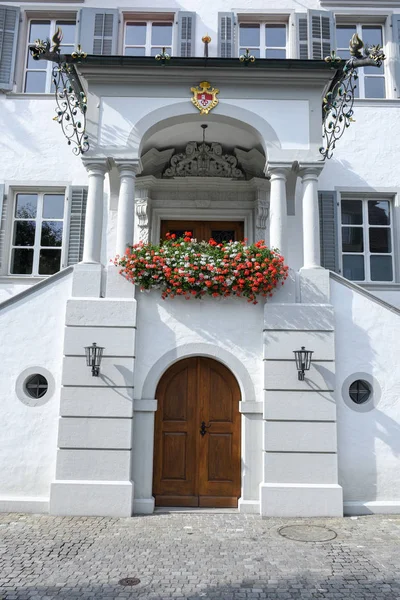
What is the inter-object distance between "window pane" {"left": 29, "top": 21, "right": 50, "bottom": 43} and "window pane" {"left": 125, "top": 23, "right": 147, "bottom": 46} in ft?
5.47

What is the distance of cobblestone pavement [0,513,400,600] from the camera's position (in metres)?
4.87

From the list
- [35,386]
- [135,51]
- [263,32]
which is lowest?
[35,386]

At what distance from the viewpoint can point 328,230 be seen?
10148 mm

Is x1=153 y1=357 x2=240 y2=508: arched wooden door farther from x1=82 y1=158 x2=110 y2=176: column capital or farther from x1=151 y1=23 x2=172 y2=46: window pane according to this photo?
x1=151 y1=23 x2=172 y2=46: window pane

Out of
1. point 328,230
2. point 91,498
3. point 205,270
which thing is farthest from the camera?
point 328,230

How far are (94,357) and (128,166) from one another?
9.53 ft

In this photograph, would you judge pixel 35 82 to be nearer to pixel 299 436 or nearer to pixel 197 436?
pixel 197 436

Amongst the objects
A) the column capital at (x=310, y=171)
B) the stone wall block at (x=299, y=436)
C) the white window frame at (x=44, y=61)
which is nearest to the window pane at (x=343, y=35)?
the column capital at (x=310, y=171)

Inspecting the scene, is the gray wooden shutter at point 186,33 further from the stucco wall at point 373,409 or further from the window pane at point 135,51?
the stucco wall at point 373,409

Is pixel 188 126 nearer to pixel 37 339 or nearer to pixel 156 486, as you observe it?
pixel 37 339

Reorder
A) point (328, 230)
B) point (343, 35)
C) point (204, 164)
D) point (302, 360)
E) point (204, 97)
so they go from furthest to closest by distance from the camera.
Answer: point (343, 35) < point (328, 230) < point (204, 164) < point (204, 97) < point (302, 360)

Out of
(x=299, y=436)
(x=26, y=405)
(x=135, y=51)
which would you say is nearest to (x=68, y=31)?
(x=135, y=51)

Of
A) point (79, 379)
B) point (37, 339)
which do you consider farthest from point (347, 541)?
point (37, 339)

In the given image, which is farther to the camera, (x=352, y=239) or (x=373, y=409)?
(x=352, y=239)
